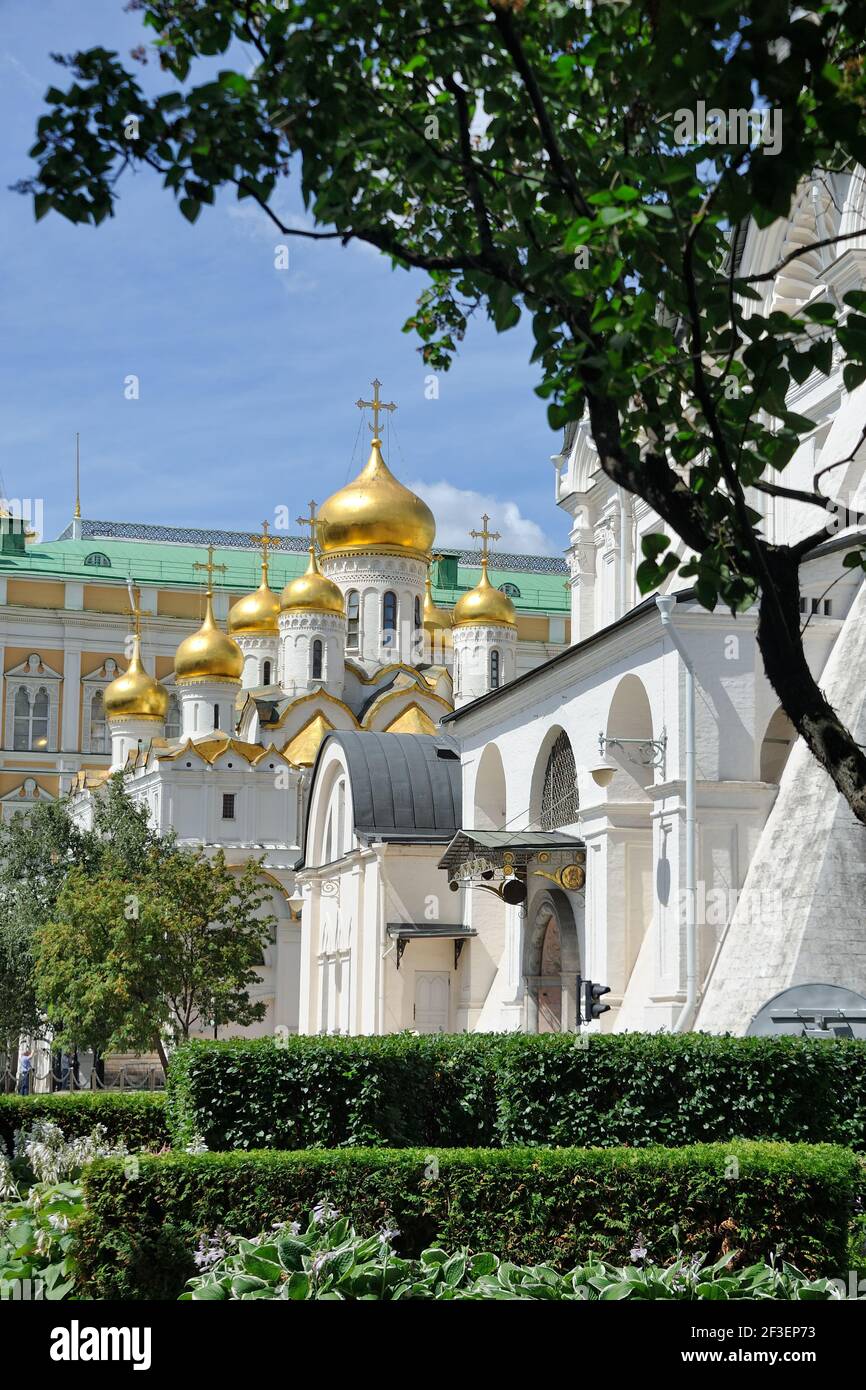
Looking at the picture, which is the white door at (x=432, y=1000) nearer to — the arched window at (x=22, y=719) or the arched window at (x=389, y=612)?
the arched window at (x=389, y=612)

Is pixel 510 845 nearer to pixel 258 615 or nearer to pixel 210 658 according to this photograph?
pixel 210 658

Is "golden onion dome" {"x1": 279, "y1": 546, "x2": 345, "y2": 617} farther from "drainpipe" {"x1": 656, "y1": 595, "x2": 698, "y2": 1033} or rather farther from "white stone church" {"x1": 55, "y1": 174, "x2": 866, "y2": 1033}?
"drainpipe" {"x1": 656, "y1": 595, "x2": 698, "y2": 1033}

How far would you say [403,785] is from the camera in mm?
33344

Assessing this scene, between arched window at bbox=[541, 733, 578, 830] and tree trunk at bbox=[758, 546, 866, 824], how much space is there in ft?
61.8

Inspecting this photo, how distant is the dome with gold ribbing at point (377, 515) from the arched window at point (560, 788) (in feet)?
101

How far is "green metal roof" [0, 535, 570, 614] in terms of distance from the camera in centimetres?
7375

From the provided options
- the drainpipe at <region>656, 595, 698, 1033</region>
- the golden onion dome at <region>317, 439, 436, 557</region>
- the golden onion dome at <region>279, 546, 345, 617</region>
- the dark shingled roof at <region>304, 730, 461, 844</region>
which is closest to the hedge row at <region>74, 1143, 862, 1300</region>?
the drainpipe at <region>656, 595, 698, 1033</region>

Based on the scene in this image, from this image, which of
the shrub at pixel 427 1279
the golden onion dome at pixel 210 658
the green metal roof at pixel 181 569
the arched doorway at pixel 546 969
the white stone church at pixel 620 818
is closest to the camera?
the shrub at pixel 427 1279

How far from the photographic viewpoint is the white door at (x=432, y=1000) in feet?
100

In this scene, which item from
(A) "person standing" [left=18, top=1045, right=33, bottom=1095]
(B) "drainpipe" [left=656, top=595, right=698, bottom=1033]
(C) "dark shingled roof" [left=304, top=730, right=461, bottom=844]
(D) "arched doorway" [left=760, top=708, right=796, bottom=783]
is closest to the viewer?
(B) "drainpipe" [left=656, top=595, right=698, bottom=1033]

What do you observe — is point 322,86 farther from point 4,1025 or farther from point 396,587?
point 396,587

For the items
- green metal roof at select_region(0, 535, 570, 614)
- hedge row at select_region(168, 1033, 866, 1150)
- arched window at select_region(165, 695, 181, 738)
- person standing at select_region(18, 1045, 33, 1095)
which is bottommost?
person standing at select_region(18, 1045, 33, 1095)

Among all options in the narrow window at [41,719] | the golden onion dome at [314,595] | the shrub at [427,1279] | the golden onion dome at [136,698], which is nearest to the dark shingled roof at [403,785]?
the golden onion dome at [314,595]

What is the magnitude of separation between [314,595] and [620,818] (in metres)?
32.9
